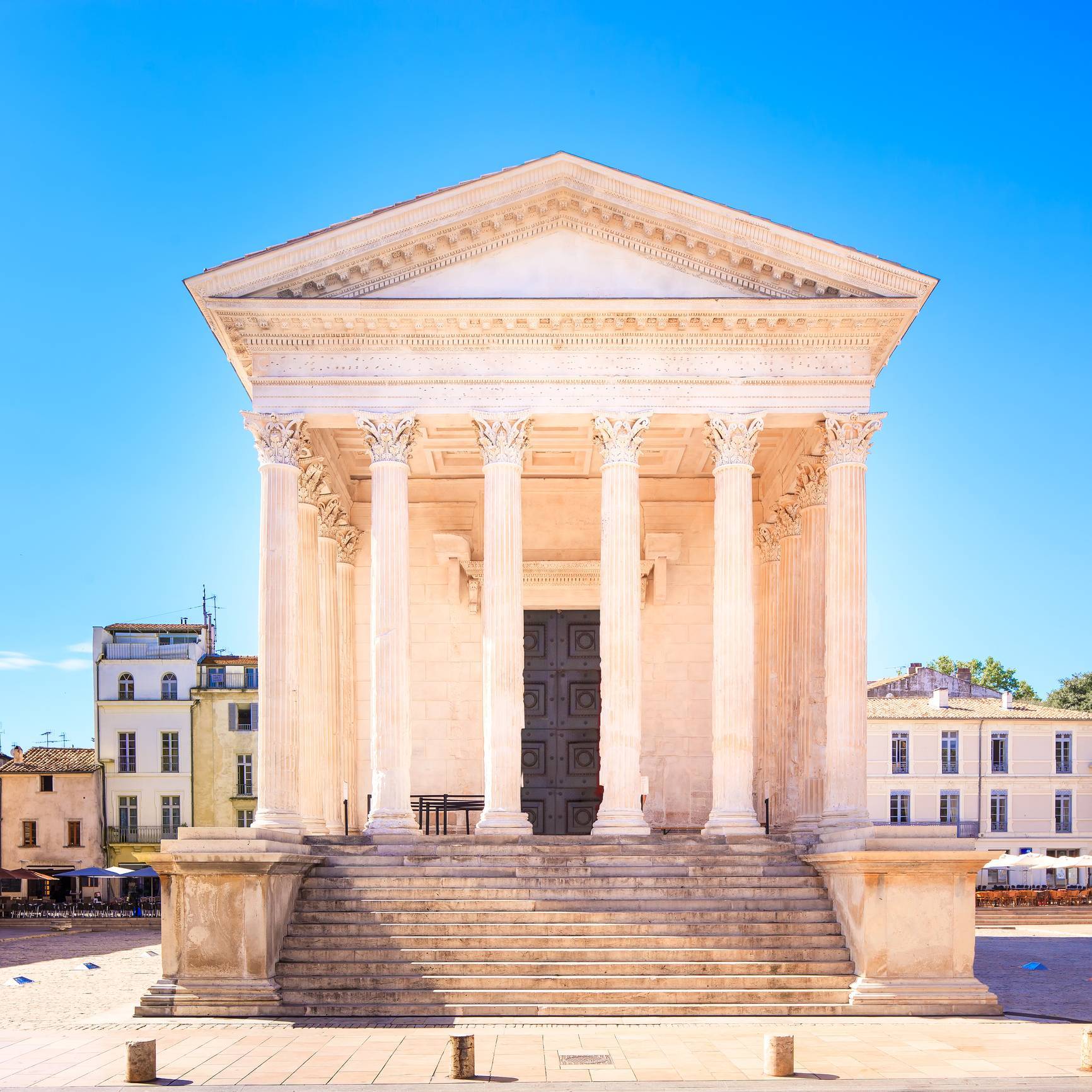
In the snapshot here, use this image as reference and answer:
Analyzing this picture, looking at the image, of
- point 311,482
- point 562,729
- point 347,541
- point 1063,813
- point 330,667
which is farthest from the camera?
point 1063,813

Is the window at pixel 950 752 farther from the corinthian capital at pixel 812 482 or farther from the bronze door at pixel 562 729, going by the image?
the corinthian capital at pixel 812 482

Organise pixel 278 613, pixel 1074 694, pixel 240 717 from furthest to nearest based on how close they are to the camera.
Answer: pixel 1074 694 → pixel 240 717 → pixel 278 613

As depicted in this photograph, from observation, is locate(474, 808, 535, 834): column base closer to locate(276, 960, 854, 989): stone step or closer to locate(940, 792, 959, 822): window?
locate(276, 960, 854, 989): stone step

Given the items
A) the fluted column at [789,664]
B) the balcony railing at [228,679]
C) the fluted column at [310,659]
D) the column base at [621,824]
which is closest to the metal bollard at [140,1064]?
the fluted column at [310,659]

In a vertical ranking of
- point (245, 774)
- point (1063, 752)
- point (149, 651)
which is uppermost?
point (149, 651)

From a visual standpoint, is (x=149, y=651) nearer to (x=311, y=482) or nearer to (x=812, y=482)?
(x=311, y=482)

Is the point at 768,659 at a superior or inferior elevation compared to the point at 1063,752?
superior

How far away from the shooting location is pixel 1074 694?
86.9m

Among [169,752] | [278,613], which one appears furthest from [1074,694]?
[278,613]

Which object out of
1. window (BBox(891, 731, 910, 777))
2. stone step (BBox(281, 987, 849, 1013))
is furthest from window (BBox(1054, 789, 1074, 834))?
stone step (BBox(281, 987, 849, 1013))

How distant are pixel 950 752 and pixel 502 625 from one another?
46.7 meters

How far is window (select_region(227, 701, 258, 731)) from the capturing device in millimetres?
65375

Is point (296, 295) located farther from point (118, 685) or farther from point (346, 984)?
point (118, 685)

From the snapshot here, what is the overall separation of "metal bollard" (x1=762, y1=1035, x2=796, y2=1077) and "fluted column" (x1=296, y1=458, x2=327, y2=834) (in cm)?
1228
